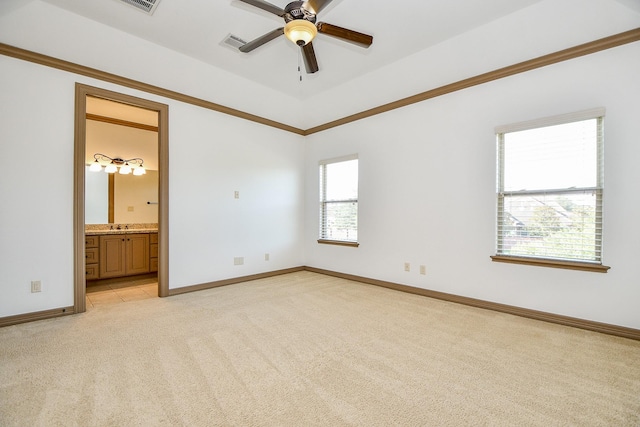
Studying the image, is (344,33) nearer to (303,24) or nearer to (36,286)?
(303,24)

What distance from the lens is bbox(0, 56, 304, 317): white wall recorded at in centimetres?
287

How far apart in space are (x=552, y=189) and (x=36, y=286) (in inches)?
218

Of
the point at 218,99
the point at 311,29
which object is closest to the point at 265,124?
the point at 218,99

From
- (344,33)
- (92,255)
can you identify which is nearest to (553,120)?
(344,33)

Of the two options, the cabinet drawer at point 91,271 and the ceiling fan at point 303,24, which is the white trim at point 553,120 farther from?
the cabinet drawer at point 91,271

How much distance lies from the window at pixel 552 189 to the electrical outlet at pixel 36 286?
5.09 metres

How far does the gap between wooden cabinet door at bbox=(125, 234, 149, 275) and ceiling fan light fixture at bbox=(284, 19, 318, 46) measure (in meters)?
4.56

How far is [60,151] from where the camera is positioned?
10.2 feet

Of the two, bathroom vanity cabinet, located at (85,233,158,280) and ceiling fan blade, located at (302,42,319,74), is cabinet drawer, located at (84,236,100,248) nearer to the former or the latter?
bathroom vanity cabinet, located at (85,233,158,280)

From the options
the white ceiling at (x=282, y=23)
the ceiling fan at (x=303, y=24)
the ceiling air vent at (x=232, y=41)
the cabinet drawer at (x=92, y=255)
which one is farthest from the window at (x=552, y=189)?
the cabinet drawer at (x=92, y=255)

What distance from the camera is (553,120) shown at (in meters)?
2.90

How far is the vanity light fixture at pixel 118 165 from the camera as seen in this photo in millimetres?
5246

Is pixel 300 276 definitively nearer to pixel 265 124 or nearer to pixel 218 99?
pixel 265 124

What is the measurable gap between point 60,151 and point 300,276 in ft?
12.1
